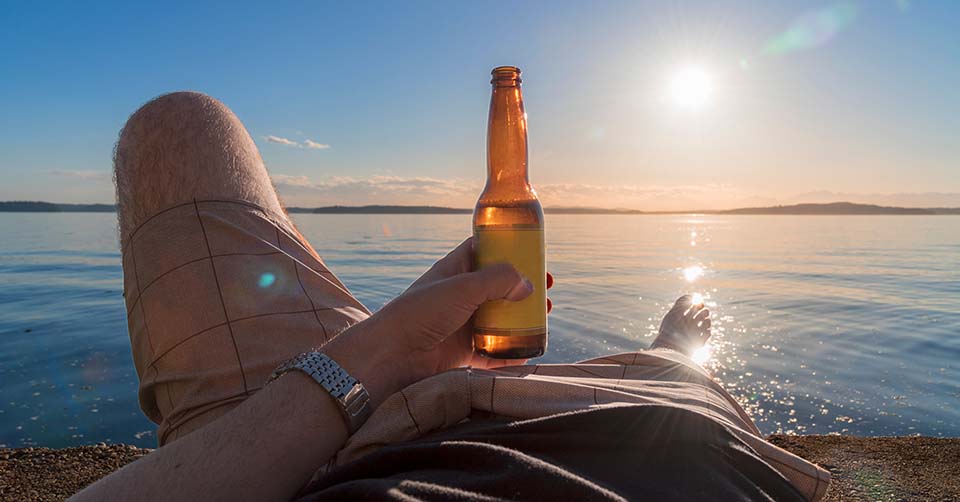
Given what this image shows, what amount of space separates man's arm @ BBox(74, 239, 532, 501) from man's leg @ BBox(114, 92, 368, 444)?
1.28 feet

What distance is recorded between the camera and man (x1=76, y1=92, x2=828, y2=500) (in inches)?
39.1

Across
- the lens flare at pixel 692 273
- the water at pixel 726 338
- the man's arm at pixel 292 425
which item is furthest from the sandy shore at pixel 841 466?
the lens flare at pixel 692 273

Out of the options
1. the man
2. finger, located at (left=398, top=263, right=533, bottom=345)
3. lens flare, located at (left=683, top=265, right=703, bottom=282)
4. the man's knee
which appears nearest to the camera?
the man

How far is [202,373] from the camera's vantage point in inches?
61.7

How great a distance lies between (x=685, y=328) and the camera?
3055 millimetres

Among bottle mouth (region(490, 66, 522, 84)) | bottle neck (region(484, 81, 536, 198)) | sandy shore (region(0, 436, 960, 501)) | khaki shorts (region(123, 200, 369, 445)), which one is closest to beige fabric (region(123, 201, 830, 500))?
khaki shorts (region(123, 200, 369, 445))

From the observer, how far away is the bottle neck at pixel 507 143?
6.55 feet

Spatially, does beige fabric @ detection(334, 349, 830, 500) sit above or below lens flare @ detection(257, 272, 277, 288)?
below

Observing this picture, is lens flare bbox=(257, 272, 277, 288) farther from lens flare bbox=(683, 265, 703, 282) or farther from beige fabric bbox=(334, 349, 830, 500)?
lens flare bbox=(683, 265, 703, 282)

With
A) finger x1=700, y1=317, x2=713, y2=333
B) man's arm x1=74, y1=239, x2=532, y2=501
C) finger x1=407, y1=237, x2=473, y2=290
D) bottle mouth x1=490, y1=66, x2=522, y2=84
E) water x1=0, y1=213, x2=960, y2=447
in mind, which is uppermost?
bottle mouth x1=490, y1=66, x2=522, y2=84

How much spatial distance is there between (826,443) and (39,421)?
513 centimetres

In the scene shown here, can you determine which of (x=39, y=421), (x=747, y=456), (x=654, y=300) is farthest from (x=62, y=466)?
(x=654, y=300)

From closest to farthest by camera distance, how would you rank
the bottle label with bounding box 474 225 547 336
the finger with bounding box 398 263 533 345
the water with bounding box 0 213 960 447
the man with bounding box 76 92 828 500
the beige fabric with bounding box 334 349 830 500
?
1. the man with bounding box 76 92 828 500
2. the beige fabric with bounding box 334 349 830 500
3. the finger with bounding box 398 263 533 345
4. the bottle label with bounding box 474 225 547 336
5. the water with bounding box 0 213 960 447

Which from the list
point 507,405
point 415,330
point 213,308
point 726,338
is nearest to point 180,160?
point 213,308
